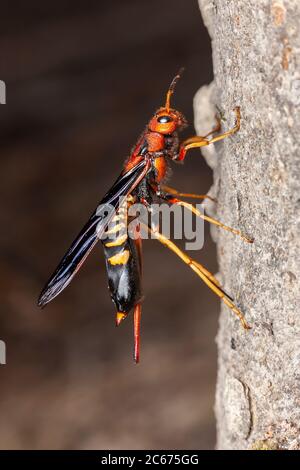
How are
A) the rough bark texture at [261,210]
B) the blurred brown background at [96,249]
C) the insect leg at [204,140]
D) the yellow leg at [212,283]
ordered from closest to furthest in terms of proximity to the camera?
the rough bark texture at [261,210] → the insect leg at [204,140] → the yellow leg at [212,283] → the blurred brown background at [96,249]

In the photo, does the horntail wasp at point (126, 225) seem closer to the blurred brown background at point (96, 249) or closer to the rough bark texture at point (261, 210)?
the rough bark texture at point (261, 210)

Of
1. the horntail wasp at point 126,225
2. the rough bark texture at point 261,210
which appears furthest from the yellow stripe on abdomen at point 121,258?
the rough bark texture at point 261,210

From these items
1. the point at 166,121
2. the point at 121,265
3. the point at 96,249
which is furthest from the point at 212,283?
the point at 96,249

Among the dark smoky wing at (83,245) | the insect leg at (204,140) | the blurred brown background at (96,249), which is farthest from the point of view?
the blurred brown background at (96,249)

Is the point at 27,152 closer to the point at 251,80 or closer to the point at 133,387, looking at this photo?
the point at 133,387

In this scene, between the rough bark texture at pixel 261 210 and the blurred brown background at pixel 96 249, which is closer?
the rough bark texture at pixel 261 210

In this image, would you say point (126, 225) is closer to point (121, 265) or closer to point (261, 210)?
point (121, 265)
